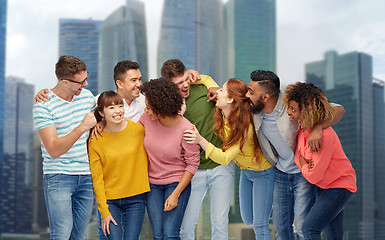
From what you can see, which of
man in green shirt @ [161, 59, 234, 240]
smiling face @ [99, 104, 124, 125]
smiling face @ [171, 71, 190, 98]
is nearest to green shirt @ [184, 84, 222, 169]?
man in green shirt @ [161, 59, 234, 240]

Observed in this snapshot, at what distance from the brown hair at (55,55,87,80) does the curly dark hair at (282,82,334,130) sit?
6.86 ft

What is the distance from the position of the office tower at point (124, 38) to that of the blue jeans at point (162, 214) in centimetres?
7565

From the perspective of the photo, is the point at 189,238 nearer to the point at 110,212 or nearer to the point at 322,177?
the point at 110,212

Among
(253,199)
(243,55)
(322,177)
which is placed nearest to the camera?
(322,177)

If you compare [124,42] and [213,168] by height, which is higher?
[124,42]

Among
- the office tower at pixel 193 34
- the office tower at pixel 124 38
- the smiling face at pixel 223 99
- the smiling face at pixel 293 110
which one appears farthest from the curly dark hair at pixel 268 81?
the office tower at pixel 124 38

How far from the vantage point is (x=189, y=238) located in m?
4.03

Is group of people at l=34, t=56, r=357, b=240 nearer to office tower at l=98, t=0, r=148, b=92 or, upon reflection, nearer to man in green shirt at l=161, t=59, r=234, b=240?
man in green shirt at l=161, t=59, r=234, b=240

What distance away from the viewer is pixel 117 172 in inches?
145

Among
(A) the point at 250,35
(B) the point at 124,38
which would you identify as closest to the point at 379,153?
(A) the point at 250,35

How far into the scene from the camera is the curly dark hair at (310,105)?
3924 millimetres

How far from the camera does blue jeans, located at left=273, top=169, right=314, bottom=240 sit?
165 inches

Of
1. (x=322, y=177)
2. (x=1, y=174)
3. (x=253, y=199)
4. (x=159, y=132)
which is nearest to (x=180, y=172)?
(x=159, y=132)

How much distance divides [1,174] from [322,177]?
86.8 meters
